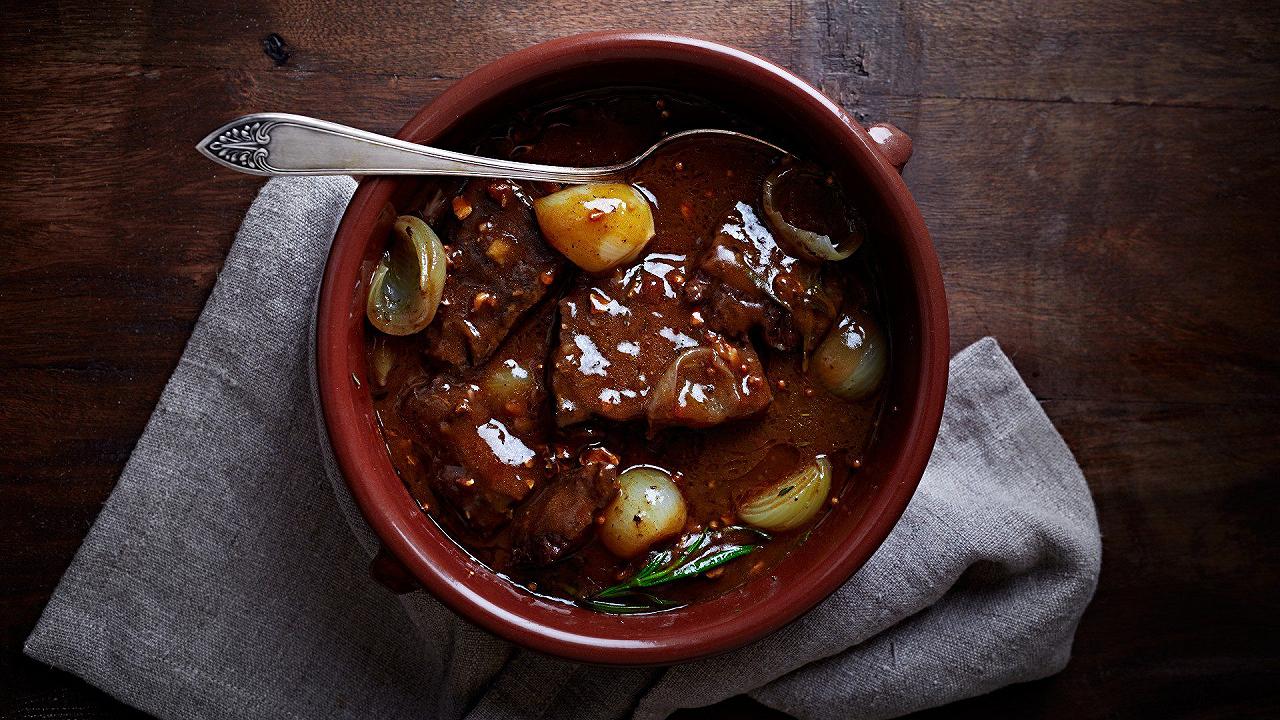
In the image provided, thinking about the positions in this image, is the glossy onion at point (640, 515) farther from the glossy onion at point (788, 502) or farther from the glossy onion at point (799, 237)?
the glossy onion at point (799, 237)

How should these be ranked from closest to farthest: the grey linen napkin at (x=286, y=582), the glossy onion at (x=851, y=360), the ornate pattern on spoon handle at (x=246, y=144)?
the ornate pattern on spoon handle at (x=246, y=144) < the glossy onion at (x=851, y=360) < the grey linen napkin at (x=286, y=582)

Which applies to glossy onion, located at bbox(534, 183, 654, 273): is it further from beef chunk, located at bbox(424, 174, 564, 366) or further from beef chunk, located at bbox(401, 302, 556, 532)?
beef chunk, located at bbox(401, 302, 556, 532)

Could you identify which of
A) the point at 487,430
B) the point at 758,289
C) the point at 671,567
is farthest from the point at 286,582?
the point at 758,289

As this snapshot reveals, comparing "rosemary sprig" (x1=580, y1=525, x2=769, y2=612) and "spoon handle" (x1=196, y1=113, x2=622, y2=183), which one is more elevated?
"spoon handle" (x1=196, y1=113, x2=622, y2=183)

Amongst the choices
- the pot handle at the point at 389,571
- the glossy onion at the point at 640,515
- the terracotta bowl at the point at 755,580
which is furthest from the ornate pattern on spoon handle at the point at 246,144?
the glossy onion at the point at 640,515

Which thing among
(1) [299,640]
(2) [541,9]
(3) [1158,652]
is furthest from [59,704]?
(3) [1158,652]

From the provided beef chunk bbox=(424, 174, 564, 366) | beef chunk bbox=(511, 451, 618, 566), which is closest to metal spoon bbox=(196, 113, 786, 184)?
beef chunk bbox=(424, 174, 564, 366)
